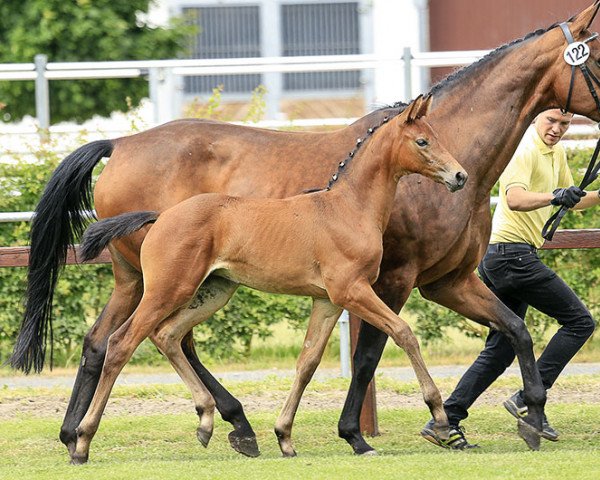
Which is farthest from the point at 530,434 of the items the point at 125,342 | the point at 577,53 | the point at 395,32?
A: the point at 395,32

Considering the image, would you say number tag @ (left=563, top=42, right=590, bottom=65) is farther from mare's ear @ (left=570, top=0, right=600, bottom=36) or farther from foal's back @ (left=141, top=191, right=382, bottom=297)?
foal's back @ (left=141, top=191, right=382, bottom=297)

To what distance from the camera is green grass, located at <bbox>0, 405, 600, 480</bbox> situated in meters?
6.11

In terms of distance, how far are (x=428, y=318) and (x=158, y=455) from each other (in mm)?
4023

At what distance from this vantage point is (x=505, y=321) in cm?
711

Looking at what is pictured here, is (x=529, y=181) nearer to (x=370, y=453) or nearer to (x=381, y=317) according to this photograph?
(x=381, y=317)

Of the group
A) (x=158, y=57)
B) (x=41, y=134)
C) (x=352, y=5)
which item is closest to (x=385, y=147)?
(x=41, y=134)

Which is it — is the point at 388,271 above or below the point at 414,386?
above

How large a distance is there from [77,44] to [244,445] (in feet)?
31.2

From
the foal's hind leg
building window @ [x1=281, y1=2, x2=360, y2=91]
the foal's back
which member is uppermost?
building window @ [x1=281, y1=2, x2=360, y2=91]

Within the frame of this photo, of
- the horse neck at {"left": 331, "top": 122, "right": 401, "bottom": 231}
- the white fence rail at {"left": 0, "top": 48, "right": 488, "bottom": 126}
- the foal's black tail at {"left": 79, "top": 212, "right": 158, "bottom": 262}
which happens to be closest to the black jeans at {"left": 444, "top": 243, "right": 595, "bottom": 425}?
the horse neck at {"left": 331, "top": 122, "right": 401, "bottom": 231}

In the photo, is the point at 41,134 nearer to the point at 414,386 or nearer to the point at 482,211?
the point at 414,386

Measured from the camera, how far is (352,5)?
2022 cm

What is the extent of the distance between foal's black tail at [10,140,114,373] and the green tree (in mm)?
7730

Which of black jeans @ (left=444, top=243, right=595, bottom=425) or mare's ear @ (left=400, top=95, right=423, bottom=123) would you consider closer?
mare's ear @ (left=400, top=95, right=423, bottom=123)
